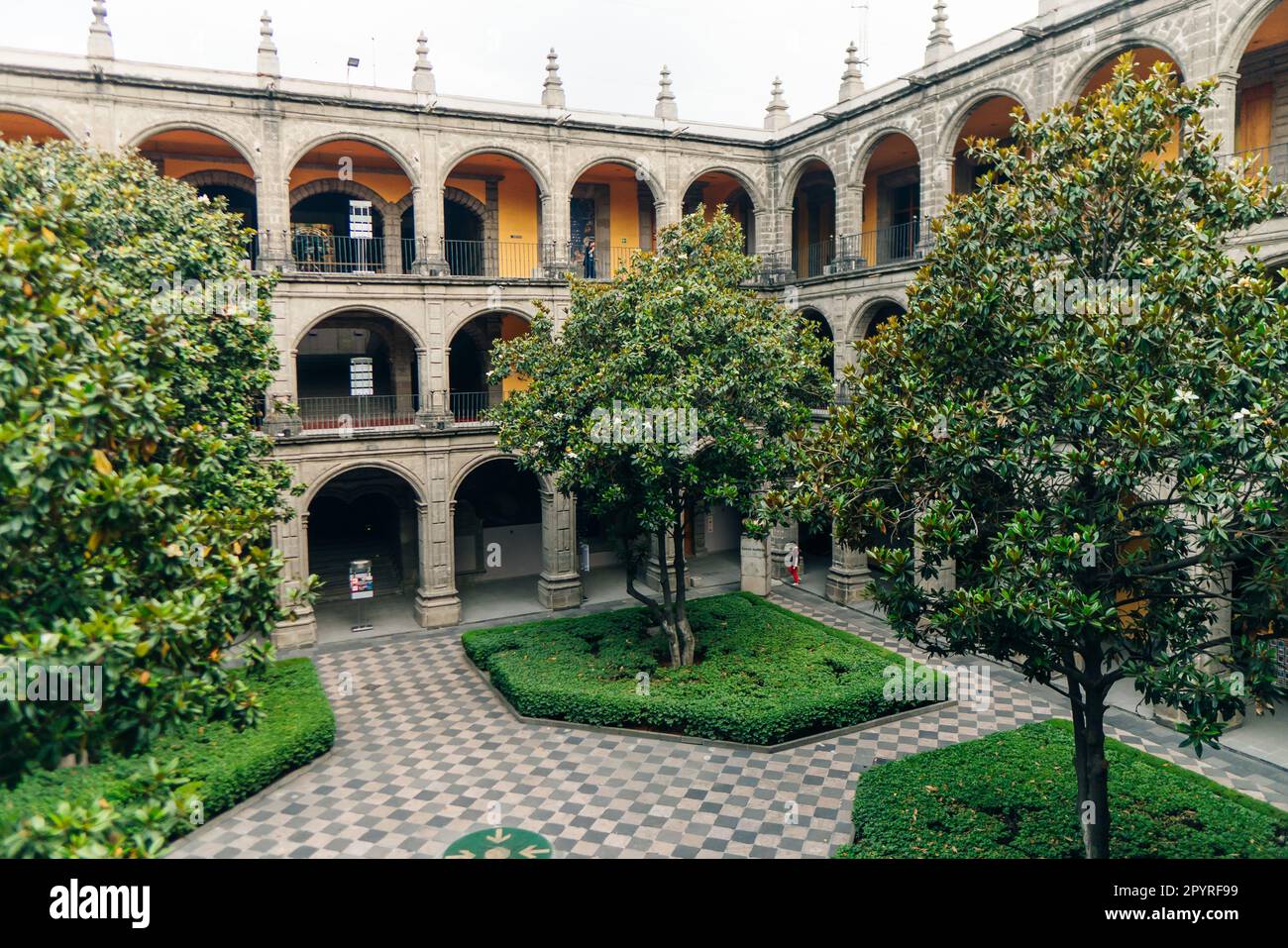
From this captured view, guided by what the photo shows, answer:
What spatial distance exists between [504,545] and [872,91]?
17.4 m

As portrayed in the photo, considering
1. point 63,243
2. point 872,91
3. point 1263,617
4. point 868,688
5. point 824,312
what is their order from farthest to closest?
point 824,312
point 872,91
point 868,688
point 1263,617
point 63,243

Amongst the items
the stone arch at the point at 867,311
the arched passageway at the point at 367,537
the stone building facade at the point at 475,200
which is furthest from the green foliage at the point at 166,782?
the stone arch at the point at 867,311

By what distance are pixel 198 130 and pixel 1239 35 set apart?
22.1 meters

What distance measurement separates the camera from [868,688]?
16109 millimetres

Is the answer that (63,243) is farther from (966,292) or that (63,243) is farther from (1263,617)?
(1263,617)

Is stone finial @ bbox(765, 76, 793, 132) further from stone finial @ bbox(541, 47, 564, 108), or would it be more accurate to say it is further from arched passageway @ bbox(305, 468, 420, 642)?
arched passageway @ bbox(305, 468, 420, 642)

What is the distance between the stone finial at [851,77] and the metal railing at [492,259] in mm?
9810

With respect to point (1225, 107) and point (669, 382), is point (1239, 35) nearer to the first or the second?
point (1225, 107)

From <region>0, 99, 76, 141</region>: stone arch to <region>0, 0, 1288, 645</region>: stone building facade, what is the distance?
3 cm

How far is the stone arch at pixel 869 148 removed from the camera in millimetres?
22278

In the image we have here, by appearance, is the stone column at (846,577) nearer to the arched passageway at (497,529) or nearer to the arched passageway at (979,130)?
the arched passageway at (497,529)

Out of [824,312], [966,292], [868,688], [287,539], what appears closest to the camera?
[966,292]

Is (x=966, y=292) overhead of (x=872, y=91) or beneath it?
beneath
